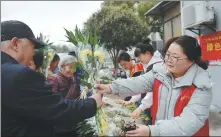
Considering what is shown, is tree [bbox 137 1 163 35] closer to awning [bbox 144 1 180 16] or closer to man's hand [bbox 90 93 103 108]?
awning [bbox 144 1 180 16]

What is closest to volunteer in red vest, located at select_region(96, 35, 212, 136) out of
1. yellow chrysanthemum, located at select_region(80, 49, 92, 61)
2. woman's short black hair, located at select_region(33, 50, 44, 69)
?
yellow chrysanthemum, located at select_region(80, 49, 92, 61)

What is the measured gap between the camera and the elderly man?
176 centimetres

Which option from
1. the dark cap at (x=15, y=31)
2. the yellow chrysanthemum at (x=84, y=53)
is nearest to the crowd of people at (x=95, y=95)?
the dark cap at (x=15, y=31)

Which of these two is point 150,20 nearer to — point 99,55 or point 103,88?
point 99,55

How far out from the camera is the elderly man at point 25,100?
176 cm

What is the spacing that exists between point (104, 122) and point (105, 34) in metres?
16.4

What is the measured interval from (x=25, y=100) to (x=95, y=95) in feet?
1.66

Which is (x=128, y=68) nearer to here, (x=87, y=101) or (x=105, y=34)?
(x=87, y=101)

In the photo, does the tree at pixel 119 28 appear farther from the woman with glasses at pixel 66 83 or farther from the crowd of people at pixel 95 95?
the crowd of people at pixel 95 95

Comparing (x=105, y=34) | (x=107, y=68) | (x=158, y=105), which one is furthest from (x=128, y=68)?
(x=105, y=34)

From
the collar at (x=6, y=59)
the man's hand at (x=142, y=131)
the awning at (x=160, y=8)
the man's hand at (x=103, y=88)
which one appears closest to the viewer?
the man's hand at (x=142, y=131)

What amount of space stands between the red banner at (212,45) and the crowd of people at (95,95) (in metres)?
5.48

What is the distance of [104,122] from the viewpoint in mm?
2111

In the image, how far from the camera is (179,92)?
1.91 metres
